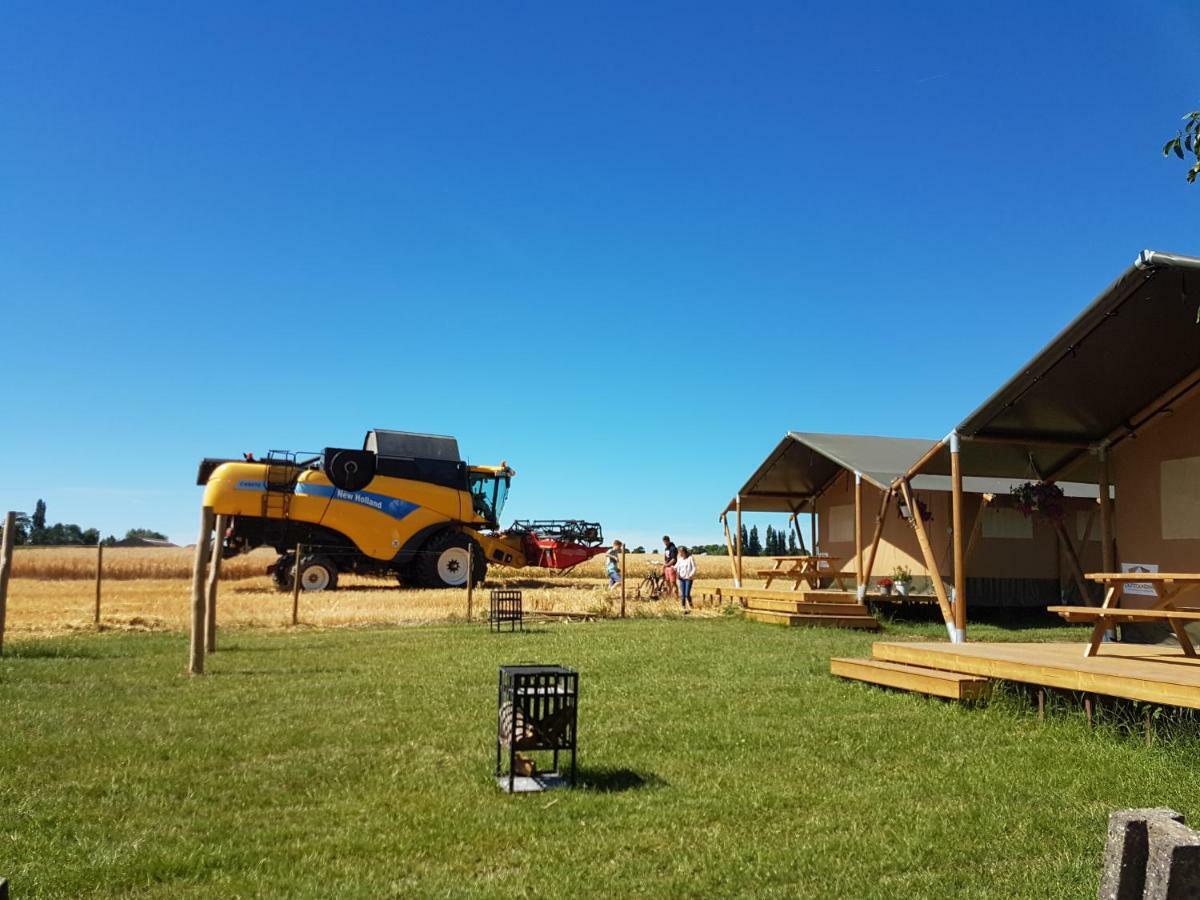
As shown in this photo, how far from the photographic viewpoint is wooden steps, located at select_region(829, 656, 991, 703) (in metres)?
8.13

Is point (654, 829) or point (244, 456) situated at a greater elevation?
point (244, 456)

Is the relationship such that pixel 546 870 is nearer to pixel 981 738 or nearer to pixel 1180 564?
pixel 981 738

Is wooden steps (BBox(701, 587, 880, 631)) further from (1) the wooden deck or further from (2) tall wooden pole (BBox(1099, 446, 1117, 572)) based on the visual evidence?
(1) the wooden deck

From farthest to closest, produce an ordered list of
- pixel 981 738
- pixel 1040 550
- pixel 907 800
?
pixel 1040 550 → pixel 981 738 → pixel 907 800

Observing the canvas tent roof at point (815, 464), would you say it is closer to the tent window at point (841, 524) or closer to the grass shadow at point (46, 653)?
the tent window at point (841, 524)

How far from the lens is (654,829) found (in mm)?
4766

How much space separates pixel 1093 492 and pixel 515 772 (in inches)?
645

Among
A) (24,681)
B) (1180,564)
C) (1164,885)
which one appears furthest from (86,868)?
(1180,564)

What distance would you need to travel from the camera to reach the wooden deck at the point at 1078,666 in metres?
6.60

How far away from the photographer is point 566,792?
5414mm

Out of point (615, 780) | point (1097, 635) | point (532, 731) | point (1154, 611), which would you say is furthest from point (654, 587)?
point (532, 731)

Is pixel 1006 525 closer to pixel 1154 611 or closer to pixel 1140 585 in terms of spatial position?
pixel 1140 585

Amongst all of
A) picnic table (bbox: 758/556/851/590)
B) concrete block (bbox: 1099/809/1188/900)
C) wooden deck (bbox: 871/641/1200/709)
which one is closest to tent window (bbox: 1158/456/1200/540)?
wooden deck (bbox: 871/641/1200/709)

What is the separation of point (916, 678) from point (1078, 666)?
1479 mm
